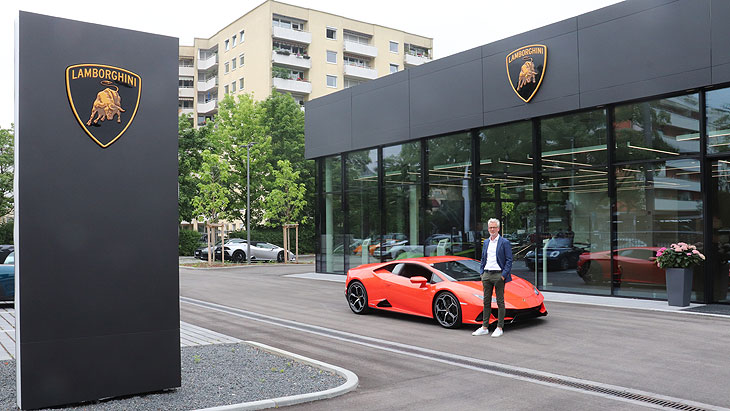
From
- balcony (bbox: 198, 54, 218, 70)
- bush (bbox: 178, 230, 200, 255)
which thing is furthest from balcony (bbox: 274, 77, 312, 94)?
bush (bbox: 178, 230, 200, 255)

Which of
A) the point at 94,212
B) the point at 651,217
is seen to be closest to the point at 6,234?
the point at 651,217

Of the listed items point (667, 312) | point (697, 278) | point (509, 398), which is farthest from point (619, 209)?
point (509, 398)

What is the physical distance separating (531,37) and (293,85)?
4617 centimetres

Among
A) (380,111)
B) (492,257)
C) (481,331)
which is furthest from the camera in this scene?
(380,111)

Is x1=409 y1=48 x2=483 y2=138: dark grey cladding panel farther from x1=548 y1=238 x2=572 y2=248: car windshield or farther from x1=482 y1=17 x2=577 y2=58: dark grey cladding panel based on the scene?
x1=548 y1=238 x2=572 y2=248: car windshield

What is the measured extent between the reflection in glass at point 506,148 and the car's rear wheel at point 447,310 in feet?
23.1

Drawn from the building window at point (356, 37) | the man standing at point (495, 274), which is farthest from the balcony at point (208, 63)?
the man standing at point (495, 274)

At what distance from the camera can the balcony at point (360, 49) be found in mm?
63375

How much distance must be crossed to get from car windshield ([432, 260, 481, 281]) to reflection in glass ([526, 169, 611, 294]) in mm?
4738

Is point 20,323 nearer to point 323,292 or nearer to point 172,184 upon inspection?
point 172,184

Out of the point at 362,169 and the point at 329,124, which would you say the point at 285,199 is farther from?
the point at 362,169

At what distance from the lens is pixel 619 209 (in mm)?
13977

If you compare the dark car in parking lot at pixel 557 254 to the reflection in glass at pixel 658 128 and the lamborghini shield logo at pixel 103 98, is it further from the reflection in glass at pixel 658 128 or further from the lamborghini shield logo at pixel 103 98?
the lamborghini shield logo at pixel 103 98

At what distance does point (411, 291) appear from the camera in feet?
35.0
